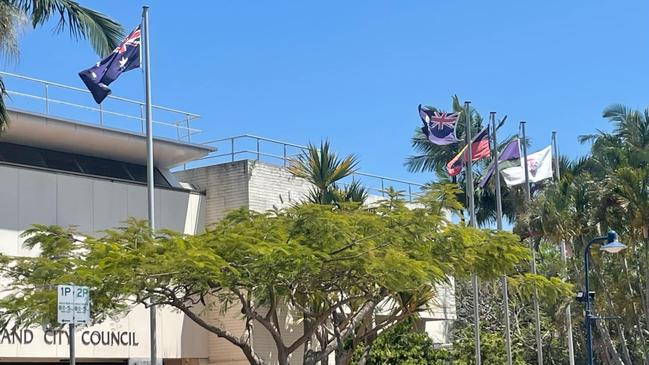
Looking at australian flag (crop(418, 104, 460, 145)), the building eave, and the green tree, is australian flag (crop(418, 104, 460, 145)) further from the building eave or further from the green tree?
the green tree

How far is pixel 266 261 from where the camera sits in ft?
69.8

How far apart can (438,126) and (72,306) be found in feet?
67.6

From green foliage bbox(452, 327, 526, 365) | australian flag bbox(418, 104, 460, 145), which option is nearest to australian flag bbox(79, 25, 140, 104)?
australian flag bbox(418, 104, 460, 145)

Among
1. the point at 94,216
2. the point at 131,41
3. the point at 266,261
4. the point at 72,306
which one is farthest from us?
the point at 94,216

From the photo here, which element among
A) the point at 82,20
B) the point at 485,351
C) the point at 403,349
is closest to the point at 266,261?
the point at 82,20

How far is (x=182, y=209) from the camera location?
33.9 m

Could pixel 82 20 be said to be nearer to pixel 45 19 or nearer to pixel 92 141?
pixel 45 19

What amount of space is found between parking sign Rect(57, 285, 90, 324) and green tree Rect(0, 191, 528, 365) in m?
5.15

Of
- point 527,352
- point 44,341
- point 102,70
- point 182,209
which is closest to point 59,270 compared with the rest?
point 102,70

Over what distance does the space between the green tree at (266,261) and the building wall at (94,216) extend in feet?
12.9

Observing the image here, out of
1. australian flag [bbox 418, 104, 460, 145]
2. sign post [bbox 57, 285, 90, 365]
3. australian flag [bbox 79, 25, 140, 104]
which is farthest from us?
australian flag [bbox 418, 104, 460, 145]

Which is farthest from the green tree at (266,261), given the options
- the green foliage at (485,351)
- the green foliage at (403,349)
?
the green foliage at (485,351)

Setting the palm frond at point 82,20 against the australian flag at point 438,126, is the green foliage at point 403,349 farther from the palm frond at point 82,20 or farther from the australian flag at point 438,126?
the palm frond at point 82,20

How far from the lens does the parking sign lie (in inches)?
596
